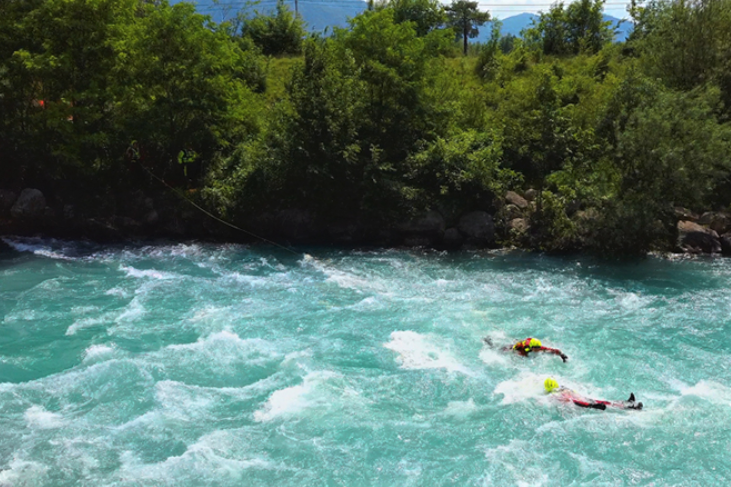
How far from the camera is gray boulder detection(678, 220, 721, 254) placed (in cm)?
2291

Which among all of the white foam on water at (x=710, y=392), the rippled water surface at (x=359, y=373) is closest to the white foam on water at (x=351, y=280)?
the rippled water surface at (x=359, y=373)

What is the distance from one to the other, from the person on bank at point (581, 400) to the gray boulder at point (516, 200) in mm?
12851

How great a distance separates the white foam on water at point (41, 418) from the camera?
1215 cm

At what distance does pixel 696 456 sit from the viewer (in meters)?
11.3

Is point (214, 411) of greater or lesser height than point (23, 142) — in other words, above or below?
below

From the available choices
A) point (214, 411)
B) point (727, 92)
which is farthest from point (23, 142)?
point (727, 92)

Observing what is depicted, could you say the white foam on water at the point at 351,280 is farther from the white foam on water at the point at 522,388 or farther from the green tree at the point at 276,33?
the green tree at the point at 276,33

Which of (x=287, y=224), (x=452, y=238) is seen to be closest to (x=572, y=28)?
(x=452, y=238)

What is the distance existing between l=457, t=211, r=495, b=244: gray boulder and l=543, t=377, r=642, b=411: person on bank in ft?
37.3

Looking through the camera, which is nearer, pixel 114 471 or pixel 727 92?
pixel 114 471

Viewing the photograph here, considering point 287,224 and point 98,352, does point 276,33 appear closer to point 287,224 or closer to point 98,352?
point 287,224

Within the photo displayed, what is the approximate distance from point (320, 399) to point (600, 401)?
5976mm

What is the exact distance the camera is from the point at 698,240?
23.1 metres

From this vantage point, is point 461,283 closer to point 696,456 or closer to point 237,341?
point 237,341
